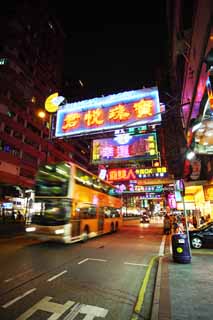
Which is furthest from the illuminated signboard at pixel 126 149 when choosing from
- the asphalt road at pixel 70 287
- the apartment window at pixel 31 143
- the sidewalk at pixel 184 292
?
the apartment window at pixel 31 143

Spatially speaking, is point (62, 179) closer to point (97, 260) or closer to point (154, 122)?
point (97, 260)

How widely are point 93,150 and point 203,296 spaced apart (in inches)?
371

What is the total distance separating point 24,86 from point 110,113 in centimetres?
3808

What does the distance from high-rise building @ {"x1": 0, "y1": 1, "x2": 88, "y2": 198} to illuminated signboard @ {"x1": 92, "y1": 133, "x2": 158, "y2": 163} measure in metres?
21.1

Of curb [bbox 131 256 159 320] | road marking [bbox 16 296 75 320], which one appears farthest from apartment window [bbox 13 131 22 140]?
road marking [bbox 16 296 75 320]

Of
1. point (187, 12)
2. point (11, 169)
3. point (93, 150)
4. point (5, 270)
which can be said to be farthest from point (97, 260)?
point (11, 169)

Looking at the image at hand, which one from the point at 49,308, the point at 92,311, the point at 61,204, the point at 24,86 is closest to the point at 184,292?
the point at 92,311

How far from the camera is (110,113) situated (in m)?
9.82

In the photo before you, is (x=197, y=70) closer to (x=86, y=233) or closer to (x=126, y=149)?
(x=126, y=149)

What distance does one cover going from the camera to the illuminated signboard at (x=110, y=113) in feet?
30.0

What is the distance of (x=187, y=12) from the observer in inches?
380

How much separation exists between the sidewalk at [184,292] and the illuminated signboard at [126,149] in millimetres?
5740

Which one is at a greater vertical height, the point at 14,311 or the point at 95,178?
the point at 95,178

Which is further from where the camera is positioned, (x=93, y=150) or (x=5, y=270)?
(x=93, y=150)
